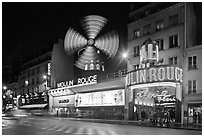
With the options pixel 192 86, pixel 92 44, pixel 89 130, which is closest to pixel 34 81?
pixel 92 44

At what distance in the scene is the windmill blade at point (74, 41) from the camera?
5056 centimetres

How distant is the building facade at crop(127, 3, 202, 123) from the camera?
3209 centimetres

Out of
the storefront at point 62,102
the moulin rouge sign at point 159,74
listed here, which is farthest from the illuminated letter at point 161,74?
the storefront at point 62,102

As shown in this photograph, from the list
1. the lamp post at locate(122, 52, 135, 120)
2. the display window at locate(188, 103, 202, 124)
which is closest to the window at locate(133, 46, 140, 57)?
the lamp post at locate(122, 52, 135, 120)

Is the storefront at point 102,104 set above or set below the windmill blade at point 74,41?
below

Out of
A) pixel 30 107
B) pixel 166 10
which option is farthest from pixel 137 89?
pixel 30 107

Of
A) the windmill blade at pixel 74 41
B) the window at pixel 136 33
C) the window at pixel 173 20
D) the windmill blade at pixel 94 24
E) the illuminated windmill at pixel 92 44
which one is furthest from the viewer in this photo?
the windmill blade at pixel 74 41

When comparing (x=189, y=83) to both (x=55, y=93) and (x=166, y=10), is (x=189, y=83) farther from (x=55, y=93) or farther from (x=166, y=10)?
(x=55, y=93)

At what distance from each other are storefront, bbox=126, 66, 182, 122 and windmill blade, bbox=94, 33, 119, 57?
851cm

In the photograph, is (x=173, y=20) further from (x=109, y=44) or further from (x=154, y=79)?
(x=109, y=44)

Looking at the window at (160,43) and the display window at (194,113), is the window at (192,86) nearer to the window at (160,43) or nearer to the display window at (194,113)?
the display window at (194,113)

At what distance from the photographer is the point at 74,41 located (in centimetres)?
5138

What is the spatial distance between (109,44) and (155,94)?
40.5 ft

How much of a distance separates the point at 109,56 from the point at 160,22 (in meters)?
12.5
